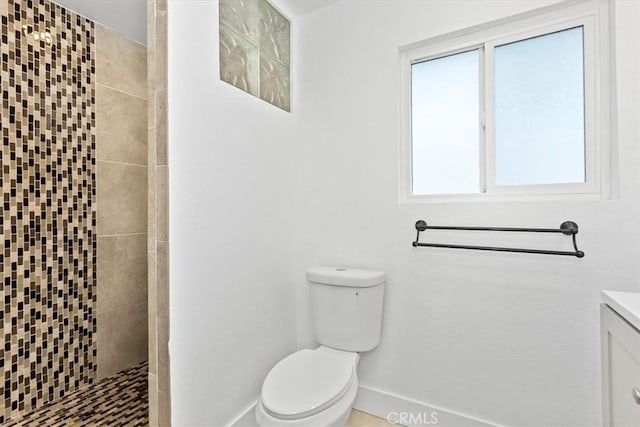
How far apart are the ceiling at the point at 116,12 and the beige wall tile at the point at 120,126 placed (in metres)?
0.38

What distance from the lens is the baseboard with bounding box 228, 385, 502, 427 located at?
1426mm

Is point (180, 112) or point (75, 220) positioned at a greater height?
point (180, 112)

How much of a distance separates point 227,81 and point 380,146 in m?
0.82

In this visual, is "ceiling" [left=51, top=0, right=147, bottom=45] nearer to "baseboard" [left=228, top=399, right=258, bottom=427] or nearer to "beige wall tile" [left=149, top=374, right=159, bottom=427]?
"beige wall tile" [left=149, top=374, right=159, bottom=427]

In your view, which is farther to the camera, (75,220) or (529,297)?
(75,220)

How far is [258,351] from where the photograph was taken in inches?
61.3

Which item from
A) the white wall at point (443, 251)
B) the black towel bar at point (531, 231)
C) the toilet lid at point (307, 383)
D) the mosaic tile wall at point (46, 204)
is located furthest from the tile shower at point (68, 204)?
the black towel bar at point (531, 231)

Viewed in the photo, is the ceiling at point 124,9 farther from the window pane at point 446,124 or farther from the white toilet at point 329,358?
the white toilet at point 329,358

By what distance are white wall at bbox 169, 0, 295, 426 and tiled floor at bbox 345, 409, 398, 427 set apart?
499 millimetres

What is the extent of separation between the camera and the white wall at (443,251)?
1207 mm

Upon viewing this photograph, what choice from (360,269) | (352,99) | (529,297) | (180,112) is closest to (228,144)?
(180,112)

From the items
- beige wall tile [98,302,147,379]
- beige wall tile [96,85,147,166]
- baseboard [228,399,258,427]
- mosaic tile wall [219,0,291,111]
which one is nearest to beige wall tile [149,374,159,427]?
baseboard [228,399,258,427]

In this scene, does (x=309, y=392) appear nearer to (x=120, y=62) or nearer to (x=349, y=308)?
(x=349, y=308)

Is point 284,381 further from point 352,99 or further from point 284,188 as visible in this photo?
point 352,99
